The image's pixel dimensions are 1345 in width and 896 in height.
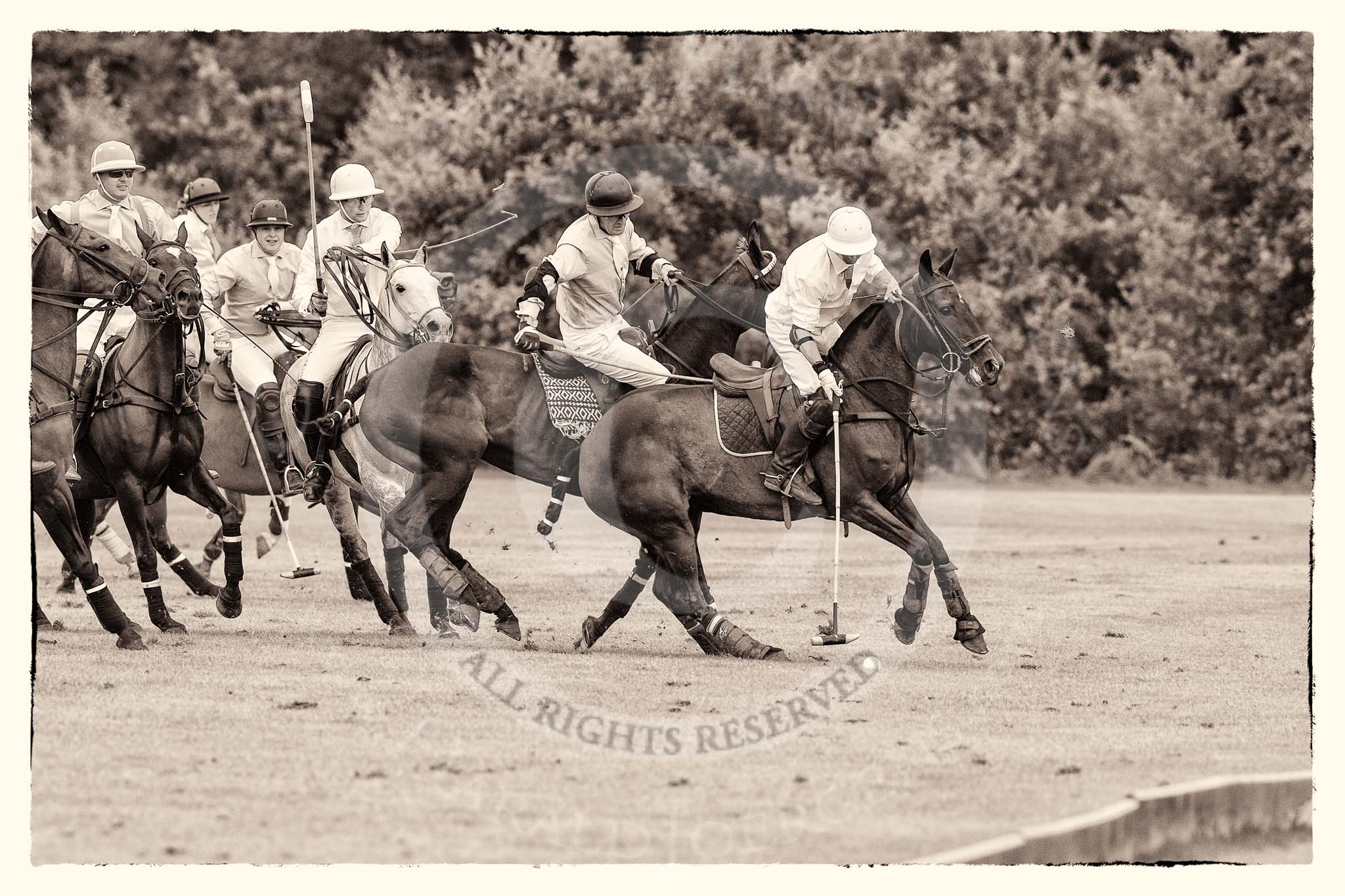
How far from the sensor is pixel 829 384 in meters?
10.9

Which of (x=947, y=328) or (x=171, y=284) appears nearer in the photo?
(x=947, y=328)

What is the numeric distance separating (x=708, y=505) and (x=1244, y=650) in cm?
374

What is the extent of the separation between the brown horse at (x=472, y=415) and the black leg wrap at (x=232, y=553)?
52.5 inches

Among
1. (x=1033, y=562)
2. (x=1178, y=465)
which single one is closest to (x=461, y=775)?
(x=1033, y=562)

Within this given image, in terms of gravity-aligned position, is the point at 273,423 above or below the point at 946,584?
above

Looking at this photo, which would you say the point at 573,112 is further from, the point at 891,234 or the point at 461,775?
the point at 461,775

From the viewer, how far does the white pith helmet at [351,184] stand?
41.5 feet

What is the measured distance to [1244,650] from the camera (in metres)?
11.9

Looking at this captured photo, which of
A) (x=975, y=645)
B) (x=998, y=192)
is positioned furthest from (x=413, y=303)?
(x=998, y=192)

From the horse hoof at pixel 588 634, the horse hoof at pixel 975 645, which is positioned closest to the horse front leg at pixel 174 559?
the horse hoof at pixel 588 634

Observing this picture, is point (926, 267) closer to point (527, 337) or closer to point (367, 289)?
point (527, 337)

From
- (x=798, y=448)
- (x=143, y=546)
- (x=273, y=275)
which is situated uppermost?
(x=273, y=275)

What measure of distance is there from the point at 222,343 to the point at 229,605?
2011 millimetres

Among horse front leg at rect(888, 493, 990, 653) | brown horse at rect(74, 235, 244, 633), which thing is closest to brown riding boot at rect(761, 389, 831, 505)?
horse front leg at rect(888, 493, 990, 653)
